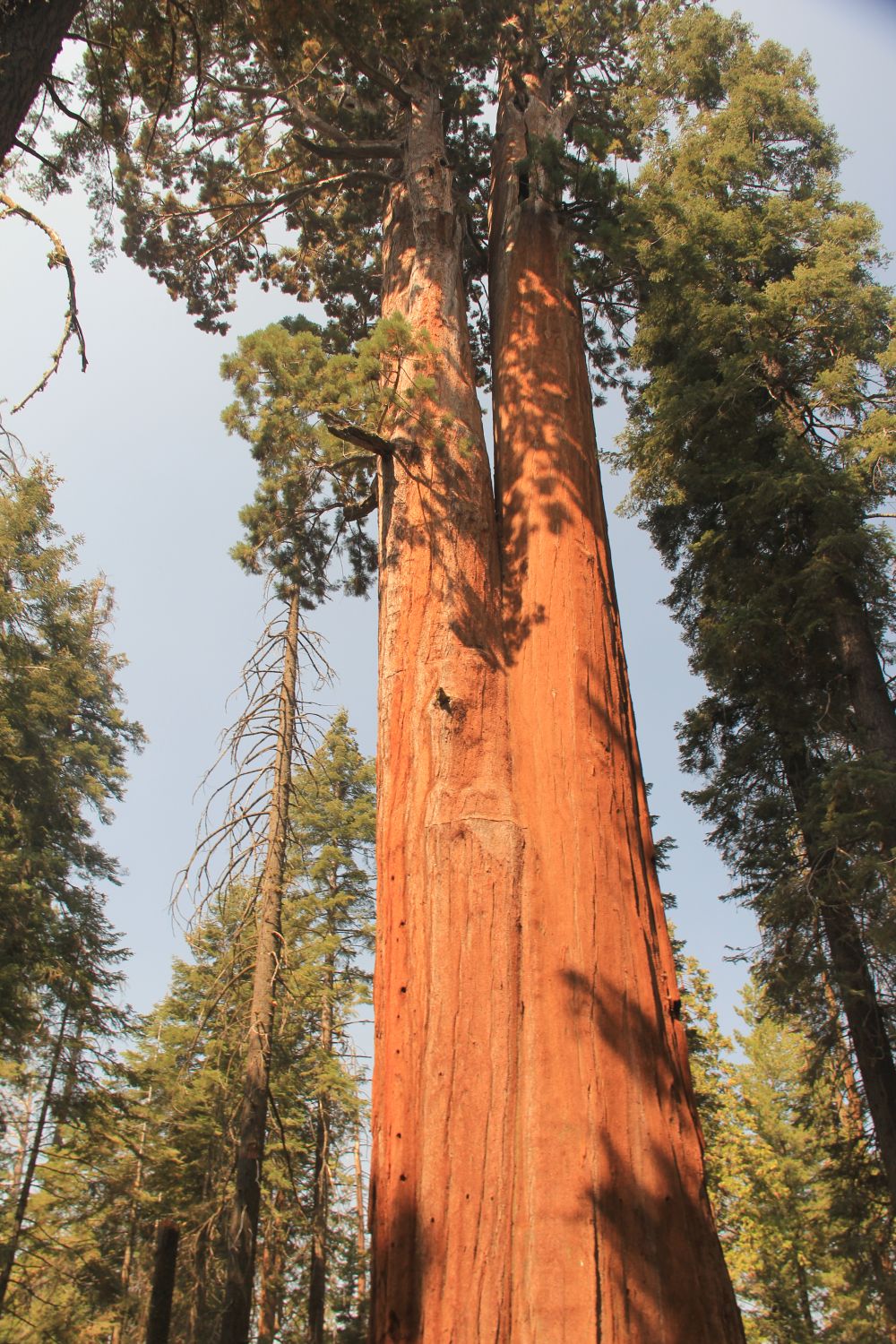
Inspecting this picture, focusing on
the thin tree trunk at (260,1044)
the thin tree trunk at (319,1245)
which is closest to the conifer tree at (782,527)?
the thin tree trunk at (260,1044)

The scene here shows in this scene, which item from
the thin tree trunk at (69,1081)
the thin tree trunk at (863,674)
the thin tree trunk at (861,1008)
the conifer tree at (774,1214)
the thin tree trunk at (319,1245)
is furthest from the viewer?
the conifer tree at (774,1214)

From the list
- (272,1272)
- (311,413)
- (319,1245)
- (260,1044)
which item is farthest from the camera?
(272,1272)

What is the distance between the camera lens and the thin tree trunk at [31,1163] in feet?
35.5

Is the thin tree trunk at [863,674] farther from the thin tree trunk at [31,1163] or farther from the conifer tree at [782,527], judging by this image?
the thin tree trunk at [31,1163]

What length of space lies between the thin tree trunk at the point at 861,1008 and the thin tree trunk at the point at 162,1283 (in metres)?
5.32

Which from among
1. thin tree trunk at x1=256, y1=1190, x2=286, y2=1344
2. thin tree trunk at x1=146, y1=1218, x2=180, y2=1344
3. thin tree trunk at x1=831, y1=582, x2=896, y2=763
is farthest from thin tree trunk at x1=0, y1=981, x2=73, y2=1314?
thin tree trunk at x1=831, y1=582, x2=896, y2=763

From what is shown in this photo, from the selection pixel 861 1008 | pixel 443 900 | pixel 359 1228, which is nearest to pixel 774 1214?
pixel 359 1228

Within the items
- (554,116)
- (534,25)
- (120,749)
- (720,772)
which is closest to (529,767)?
(720,772)

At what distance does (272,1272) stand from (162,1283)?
18.1m

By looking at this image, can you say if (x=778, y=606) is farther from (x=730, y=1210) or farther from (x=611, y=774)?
(x=730, y=1210)

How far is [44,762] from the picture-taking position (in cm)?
1709

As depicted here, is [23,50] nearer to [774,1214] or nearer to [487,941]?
[487,941]

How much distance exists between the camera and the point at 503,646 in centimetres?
406

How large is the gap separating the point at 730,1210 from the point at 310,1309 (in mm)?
11399
